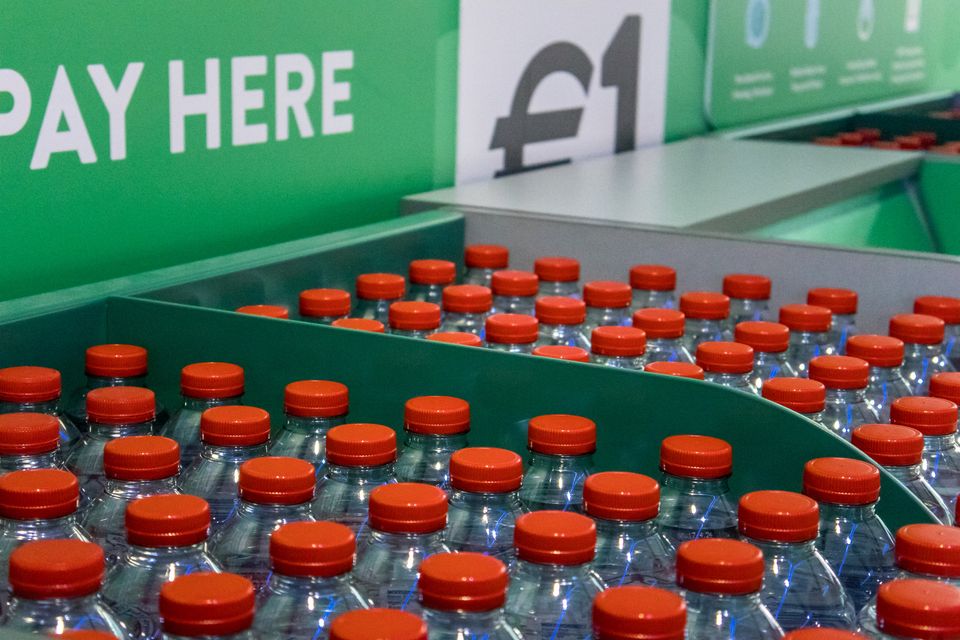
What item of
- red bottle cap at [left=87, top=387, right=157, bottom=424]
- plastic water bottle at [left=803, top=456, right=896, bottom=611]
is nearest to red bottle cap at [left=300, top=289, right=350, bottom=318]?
red bottle cap at [left=87, top=387, right=157, bottom=424]

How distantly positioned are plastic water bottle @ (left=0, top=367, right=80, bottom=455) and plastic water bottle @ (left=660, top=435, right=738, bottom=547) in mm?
595

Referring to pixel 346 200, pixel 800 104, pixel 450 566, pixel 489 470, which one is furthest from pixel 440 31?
pixel 800 104

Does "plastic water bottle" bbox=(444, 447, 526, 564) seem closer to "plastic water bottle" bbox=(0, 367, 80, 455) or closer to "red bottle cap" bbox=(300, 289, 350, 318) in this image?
"plastic water bottle" bbox=(0, 367, 80, 455)

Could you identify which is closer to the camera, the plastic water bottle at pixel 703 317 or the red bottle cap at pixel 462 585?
the red bottle cap at pixel 462 585

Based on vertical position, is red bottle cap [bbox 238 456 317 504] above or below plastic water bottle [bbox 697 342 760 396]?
below

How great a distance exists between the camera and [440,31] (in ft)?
7.94

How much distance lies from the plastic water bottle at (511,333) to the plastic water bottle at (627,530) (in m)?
0.55

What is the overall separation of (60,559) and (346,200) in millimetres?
1391

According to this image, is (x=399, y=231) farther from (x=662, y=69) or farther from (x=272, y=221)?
(x=662, y=69)

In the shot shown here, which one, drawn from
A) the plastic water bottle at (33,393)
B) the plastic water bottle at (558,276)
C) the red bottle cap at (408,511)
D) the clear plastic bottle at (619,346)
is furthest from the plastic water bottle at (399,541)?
the plastic water bottle at (558,276)

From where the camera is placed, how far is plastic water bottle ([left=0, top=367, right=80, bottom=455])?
4.39ft

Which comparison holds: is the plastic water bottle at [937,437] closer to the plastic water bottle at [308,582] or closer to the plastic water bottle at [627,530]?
the plastic water bottle at [627,530]

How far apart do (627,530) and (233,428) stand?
0.37 metres

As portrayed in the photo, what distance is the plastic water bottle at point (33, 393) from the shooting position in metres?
1.34
